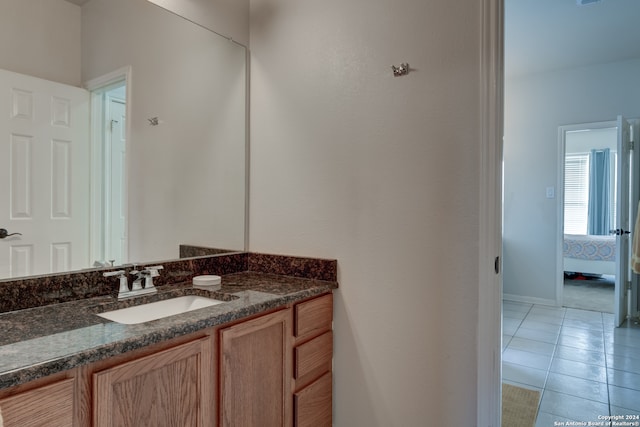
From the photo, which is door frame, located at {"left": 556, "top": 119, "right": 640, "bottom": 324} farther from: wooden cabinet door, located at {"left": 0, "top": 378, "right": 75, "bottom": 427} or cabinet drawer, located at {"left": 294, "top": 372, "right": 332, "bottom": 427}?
wooden cabinet door, located at {"left": 0, "top": 378, "right": 75, "bottom": 427}

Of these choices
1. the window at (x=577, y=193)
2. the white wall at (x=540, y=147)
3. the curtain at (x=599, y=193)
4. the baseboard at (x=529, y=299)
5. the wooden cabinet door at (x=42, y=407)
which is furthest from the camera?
the window at (x=577, y=193)

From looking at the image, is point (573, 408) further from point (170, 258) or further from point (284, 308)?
point (170, 258)

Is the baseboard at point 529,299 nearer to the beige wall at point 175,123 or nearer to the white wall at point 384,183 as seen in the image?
the white wall at point 384,183

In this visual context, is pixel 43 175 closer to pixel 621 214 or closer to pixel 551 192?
pixel 621 214

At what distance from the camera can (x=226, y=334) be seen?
1.23 m

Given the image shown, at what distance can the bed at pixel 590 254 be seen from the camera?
210 inches

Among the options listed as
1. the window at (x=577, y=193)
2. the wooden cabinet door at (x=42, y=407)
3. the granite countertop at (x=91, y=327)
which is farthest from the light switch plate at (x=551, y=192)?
the wooden cabinet door at (x=42, y=407)

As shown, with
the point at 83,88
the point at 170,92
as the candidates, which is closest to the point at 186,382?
the point at 83,88

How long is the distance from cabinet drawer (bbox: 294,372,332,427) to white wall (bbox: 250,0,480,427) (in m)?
0.07

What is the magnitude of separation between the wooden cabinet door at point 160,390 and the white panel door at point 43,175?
23.7 inches

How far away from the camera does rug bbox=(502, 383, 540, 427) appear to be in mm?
1935

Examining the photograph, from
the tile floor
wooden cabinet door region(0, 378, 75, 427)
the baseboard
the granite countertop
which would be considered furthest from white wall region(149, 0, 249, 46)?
the baseboard

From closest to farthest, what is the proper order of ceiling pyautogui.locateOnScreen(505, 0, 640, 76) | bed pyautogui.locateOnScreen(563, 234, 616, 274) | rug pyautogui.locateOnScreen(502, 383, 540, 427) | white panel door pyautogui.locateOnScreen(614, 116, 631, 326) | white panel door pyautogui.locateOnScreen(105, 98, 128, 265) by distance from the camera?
white panel door pyautogui.locateOnScreen(105, 98, 128, 265) → rug pyautogui.locateOnScreen(502, 383, 540, 427) → ceiling pyautogui.locateOnScreen(505, 0, 640, 76) → white panel door pyautogui.locateOnScreen(614, 116, 631, 326) → bed pyautogui.locateOnScreen(563, 234, 616, 274)

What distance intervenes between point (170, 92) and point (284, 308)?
1.18m
